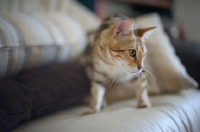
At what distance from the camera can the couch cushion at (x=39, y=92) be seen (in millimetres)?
643

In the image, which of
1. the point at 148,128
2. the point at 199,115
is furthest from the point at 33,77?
the point at 199,115

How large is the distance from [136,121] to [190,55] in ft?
2.06

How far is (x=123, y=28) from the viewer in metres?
0.78

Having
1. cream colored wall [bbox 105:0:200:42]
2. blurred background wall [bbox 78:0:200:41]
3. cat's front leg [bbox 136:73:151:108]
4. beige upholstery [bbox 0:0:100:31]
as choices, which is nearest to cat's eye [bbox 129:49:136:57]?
cat's front leg [bbox 136:73:151:108]

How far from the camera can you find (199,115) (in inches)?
32.0

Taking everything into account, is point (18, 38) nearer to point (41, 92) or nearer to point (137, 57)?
point (41, 92)

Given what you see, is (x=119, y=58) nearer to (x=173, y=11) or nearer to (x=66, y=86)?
(x=66, y=86)

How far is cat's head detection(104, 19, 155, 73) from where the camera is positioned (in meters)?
0.76

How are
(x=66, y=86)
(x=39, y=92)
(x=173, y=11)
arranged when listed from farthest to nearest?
(x=173, y=11), (x=66, y=86), (x=39, y=92)

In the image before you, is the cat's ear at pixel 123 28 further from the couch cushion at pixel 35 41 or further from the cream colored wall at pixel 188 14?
the cream colored wall at pixel 188 14

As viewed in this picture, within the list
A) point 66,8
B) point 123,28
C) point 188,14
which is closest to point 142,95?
point 123,28

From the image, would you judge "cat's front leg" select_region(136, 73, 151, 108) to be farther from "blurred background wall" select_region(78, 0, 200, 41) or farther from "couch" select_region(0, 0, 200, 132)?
"blurred background wall" select_region(78, 0, 200, 41)

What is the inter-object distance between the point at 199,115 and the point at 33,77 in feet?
2.27

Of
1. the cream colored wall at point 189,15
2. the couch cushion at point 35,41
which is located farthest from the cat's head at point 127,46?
the cream colored wall at point 189,15
